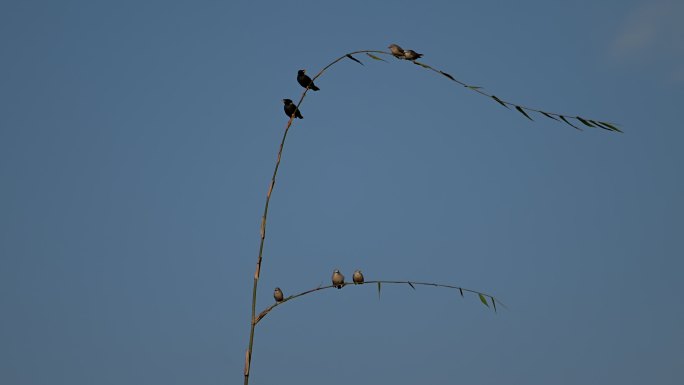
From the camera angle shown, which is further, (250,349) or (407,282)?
(407,282)

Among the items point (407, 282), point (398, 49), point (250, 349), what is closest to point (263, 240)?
point (250, 349)

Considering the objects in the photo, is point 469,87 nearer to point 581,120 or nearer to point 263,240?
point 581,120

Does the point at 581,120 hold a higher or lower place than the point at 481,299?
higher

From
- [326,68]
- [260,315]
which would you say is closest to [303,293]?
[260,315]

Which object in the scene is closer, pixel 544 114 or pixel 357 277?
pixel 544 114

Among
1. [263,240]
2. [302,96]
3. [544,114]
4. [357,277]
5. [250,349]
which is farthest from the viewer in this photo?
[357,277]

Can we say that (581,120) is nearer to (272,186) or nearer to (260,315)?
(272,186)

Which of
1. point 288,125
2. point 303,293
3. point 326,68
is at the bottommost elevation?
point 303,293

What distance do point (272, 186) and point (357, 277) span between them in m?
3.97

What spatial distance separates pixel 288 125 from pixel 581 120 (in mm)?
1617

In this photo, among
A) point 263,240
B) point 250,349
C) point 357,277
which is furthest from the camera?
point 357,277

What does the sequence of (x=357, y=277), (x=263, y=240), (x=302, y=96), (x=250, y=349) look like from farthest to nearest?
(x=357, y=277) < (x=302, y=96) < (x=263, y=240) < (x=250, y=349)

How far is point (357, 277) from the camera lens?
771 cm

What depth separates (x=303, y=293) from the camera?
3.97 meters
